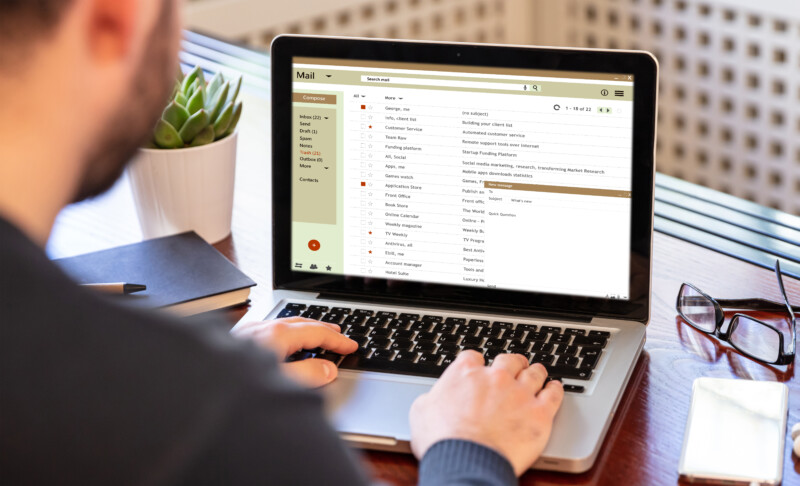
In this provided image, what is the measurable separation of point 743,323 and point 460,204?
0.30 metres

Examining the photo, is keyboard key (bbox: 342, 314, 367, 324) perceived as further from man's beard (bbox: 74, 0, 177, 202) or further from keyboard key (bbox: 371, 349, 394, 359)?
man's beard (bbox: 74, 0, 177, 202)

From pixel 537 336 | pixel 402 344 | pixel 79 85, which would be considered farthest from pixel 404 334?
pixel 79 85

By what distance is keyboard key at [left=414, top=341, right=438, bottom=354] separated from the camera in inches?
34.1

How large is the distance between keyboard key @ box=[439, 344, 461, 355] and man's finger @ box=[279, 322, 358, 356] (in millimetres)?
79

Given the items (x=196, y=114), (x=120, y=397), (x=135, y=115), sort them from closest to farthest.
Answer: (x=120, y=397) < (x=135, y=115) < (x=196, y=114)

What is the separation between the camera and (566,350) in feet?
2.80

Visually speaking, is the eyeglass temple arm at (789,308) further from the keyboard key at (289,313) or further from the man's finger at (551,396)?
the keyboard key at (289,313)

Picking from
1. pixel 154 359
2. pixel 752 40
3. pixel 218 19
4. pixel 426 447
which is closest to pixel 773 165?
pixel 752 40

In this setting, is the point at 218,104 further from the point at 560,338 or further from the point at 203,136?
the point at 560,338

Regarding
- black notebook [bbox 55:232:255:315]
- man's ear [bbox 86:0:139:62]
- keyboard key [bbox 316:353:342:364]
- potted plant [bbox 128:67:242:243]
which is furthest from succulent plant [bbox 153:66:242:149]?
man's ear [bbox 86:0:139:62]

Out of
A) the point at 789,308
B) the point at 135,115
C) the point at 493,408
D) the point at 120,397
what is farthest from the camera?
the point at 789,308

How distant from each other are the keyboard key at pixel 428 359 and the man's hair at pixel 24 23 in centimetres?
48

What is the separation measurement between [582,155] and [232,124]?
17.3 inches

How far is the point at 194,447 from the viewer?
41 cm
